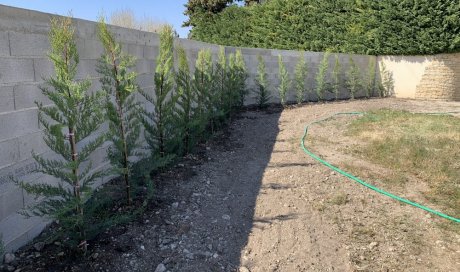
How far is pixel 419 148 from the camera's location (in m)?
5.76

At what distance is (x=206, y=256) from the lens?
2.93 metres

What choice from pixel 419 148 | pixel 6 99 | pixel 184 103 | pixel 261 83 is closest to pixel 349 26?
pixel 261 83

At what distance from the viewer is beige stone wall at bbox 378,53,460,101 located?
40.5 feet

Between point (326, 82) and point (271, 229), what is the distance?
9.73m

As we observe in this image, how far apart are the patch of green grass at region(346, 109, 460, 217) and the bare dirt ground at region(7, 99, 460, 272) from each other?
0.51 m

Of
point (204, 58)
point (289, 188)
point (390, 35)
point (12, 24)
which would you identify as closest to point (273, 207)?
point (289, 188)

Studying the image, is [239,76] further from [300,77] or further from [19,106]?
[19,106]

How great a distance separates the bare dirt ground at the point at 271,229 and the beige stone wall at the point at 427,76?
9.59 metres

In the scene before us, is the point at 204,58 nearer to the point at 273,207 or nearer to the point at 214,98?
the point at 214,98

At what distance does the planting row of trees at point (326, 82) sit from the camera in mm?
10594

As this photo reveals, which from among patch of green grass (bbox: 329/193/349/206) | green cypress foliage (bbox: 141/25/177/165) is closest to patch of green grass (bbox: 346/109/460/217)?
patch of green grass (bbox: 329/193/349/206)

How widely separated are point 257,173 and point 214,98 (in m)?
2.15

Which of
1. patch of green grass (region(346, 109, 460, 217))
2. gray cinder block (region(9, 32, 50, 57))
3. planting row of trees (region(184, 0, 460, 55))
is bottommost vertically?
patch of green grass (region(346, 109, 460, 217))

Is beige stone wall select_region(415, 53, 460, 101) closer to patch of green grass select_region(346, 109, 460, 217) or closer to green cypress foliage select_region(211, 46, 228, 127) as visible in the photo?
patch of green grass select_region(346, 109, 460, 217)
